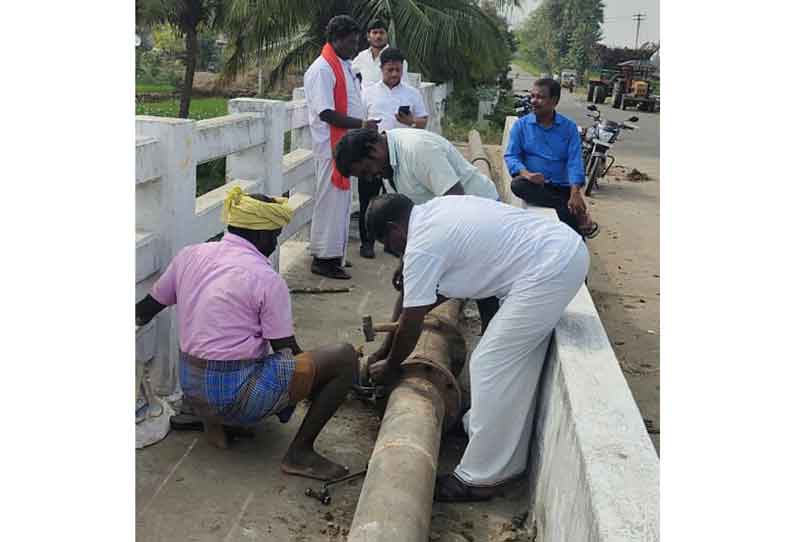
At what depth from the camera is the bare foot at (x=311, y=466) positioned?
4129mm

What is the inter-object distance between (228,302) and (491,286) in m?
1.10

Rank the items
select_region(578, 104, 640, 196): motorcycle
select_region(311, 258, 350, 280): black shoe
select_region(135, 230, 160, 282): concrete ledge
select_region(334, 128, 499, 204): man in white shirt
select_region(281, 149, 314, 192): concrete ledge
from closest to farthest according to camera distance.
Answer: select_region(135, 230, 160, 282): concrete ledge < select_region(334, 128, 499, 204): man in white shirt < select_region(281, 149, 314, 192): concrete ledge < select_region(311, 258, 350, 280): black shoe < select_region(578, 104, 640, 196): motorcycle

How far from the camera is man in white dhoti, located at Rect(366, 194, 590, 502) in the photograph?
382cm

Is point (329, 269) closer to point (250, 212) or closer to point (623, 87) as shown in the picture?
point (250, 212)

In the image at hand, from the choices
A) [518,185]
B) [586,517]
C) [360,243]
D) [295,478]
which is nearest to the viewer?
[586,517]

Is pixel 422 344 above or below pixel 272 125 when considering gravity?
below

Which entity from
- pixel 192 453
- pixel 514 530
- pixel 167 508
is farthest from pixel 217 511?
pixel 514 530

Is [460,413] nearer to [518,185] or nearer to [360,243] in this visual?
[518,185]

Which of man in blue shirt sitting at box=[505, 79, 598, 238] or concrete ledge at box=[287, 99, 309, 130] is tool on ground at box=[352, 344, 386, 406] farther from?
concrete ledge at box=[287, 99, 309, 130]

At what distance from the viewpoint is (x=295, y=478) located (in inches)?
164

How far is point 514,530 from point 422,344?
47.0 inches

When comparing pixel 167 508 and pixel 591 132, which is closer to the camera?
pixel 167 508

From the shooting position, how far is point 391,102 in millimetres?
7754

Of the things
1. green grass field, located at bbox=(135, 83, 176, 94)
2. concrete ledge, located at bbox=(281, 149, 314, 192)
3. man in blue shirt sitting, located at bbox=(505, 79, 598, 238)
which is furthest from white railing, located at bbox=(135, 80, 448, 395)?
green grass field, located at bbox=(135, 83, 176, 94)
